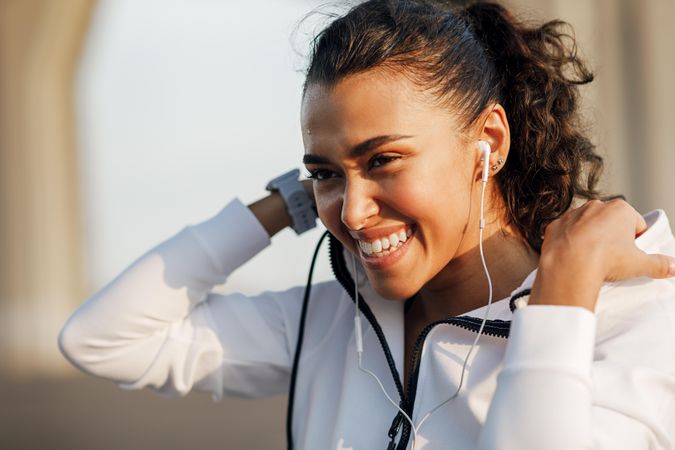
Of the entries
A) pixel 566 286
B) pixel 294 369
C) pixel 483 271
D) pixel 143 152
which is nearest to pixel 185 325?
pixel 294 369

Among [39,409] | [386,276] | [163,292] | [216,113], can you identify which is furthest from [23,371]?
[386,276]

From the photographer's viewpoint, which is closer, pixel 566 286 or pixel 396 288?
pixel 566 286

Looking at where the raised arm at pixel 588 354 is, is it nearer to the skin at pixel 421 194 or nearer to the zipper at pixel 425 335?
the skin at pixel 421 194

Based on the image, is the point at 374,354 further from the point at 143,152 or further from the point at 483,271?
the point at 143,152

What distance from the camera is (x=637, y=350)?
147 cm

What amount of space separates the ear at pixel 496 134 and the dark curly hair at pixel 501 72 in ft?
0.08

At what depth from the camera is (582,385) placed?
1.34m

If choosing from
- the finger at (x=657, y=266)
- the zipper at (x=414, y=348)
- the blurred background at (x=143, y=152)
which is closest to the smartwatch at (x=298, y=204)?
the zipper at (x=414, y=348)

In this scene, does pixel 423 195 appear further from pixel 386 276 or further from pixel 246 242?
pixel 246 242

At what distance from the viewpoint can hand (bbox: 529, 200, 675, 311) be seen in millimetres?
1427

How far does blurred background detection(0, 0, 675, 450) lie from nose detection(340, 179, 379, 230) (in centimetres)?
304

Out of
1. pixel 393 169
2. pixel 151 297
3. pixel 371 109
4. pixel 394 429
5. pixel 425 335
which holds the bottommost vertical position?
pixel 394 429

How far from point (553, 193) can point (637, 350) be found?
48cm

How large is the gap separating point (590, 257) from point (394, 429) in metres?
A: 0.50
